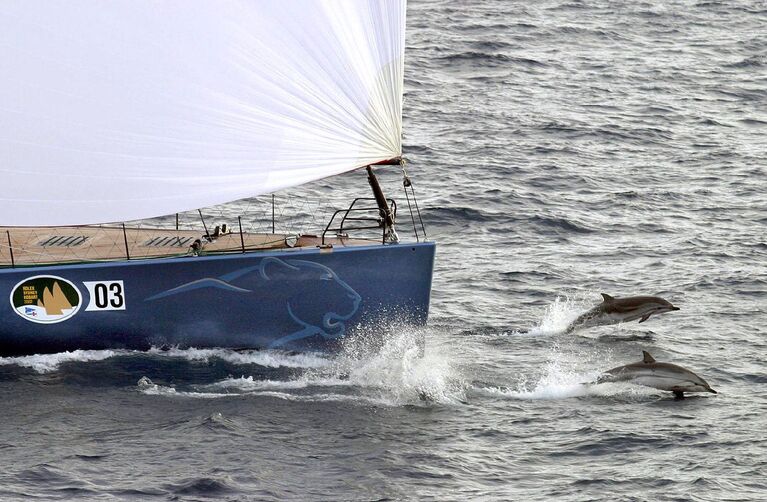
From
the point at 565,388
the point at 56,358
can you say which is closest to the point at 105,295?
the point at 56,358

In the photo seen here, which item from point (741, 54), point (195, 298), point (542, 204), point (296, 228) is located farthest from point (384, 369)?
point (741, 54)

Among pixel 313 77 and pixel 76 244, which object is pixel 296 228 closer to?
pixel 76 244

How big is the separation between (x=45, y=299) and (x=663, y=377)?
822cm

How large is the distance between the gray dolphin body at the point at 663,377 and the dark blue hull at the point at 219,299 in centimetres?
292

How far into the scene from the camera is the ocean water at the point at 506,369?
1498 cm

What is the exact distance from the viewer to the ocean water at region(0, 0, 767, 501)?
15.0 m

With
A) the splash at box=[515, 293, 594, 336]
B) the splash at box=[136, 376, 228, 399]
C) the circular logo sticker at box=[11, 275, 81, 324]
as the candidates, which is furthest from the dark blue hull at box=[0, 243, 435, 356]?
the splash at box=[515, 293, 594, 336]

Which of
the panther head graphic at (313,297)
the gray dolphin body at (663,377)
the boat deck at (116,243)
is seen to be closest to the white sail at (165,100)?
the boat deck at (116,243)

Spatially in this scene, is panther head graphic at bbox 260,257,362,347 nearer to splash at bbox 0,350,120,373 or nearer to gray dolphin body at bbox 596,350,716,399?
splash at bbox 0,350,120,373

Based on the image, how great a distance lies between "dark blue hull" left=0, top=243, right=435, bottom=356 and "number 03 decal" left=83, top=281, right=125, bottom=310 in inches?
0.5

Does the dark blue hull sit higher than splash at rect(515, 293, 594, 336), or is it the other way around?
the dark blue hull

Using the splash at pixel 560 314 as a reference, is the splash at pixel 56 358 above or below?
above

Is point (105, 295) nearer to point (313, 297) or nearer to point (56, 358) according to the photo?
point (56, 358)

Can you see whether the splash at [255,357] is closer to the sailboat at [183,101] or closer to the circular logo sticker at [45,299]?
the circular logo sticker at [45,299]
